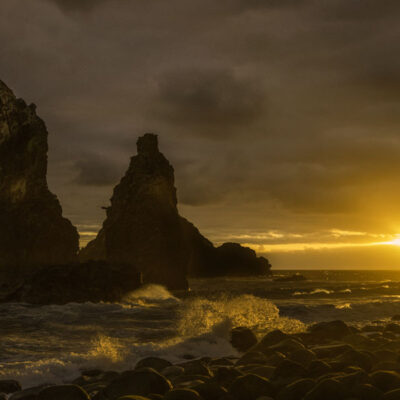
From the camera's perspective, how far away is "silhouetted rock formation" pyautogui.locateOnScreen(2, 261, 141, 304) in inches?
1125

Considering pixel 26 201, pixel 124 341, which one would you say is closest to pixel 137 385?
pixel 124 341

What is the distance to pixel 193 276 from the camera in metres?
114

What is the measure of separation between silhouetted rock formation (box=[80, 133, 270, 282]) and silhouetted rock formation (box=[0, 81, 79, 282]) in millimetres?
12299

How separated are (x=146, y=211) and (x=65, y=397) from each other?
50060 millimetres

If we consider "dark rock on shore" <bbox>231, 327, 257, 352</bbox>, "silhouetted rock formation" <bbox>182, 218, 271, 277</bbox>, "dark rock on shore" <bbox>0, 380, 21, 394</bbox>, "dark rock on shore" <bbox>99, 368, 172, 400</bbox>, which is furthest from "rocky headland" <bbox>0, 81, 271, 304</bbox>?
"silhouetted rock formation" <bbox>182, 218, 271, 277</bbox>

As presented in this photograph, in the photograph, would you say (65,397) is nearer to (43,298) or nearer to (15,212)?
(43,298)

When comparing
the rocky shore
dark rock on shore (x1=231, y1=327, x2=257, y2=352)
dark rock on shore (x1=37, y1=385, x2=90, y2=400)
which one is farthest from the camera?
dark rock on shore (x1=231, y1=327, x2=257, y2=352)

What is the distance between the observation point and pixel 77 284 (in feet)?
99.3

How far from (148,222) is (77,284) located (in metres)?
26.1

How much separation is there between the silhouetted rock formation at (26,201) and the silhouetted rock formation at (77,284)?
7454 millimetres

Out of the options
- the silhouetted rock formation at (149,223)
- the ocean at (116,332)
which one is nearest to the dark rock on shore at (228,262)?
the silhouetted rock formation at (149,223)

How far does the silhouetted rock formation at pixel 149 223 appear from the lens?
179ft

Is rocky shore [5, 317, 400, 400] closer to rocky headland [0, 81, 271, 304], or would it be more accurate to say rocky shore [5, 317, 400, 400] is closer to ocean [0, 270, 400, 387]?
ocean [0, 270, 400, 387]

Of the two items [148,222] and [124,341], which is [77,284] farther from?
[148,222]
